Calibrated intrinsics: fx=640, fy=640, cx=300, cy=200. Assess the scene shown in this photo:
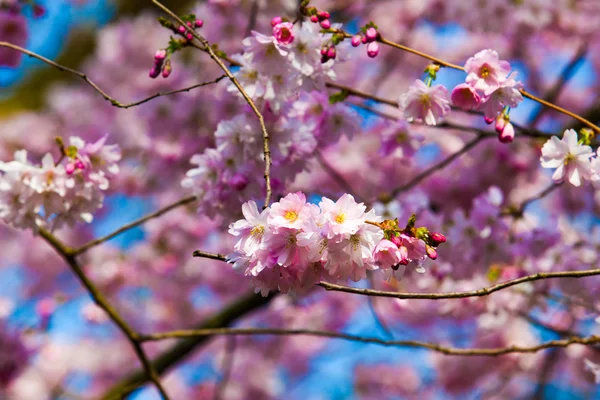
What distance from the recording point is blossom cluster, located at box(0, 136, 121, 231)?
1.97 m

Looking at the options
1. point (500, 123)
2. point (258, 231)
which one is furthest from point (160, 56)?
point (500, 123)

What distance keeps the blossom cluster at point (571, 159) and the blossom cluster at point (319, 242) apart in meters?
0.57

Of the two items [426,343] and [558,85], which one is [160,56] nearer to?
[426,343]

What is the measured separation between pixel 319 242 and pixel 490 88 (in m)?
0.69

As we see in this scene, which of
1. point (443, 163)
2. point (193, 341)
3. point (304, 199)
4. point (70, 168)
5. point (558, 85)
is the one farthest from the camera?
point (558, 85)

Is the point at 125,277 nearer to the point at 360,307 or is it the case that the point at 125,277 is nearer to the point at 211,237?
the point at 211,237

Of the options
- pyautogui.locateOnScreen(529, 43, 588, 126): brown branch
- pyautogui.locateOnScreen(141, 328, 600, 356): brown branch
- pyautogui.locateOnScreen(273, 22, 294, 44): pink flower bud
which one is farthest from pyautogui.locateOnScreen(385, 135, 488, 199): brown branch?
pyautogui.locateOnScreen(529, 43, 588, 126): brown branch

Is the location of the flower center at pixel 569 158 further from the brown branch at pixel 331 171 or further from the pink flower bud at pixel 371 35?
the brown branch at pixel 331 171

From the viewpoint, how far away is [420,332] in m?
5.96

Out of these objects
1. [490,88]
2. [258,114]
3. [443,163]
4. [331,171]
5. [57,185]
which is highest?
[331,171]

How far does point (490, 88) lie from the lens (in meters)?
1.67

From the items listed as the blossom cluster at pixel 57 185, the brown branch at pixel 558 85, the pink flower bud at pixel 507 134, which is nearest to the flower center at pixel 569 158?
the pink flower bud at pixel 507 134

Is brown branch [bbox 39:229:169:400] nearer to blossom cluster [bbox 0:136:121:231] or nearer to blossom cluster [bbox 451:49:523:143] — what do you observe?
blossom cluster [bbox 0:136:121:231]

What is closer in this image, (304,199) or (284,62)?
(304,199)
